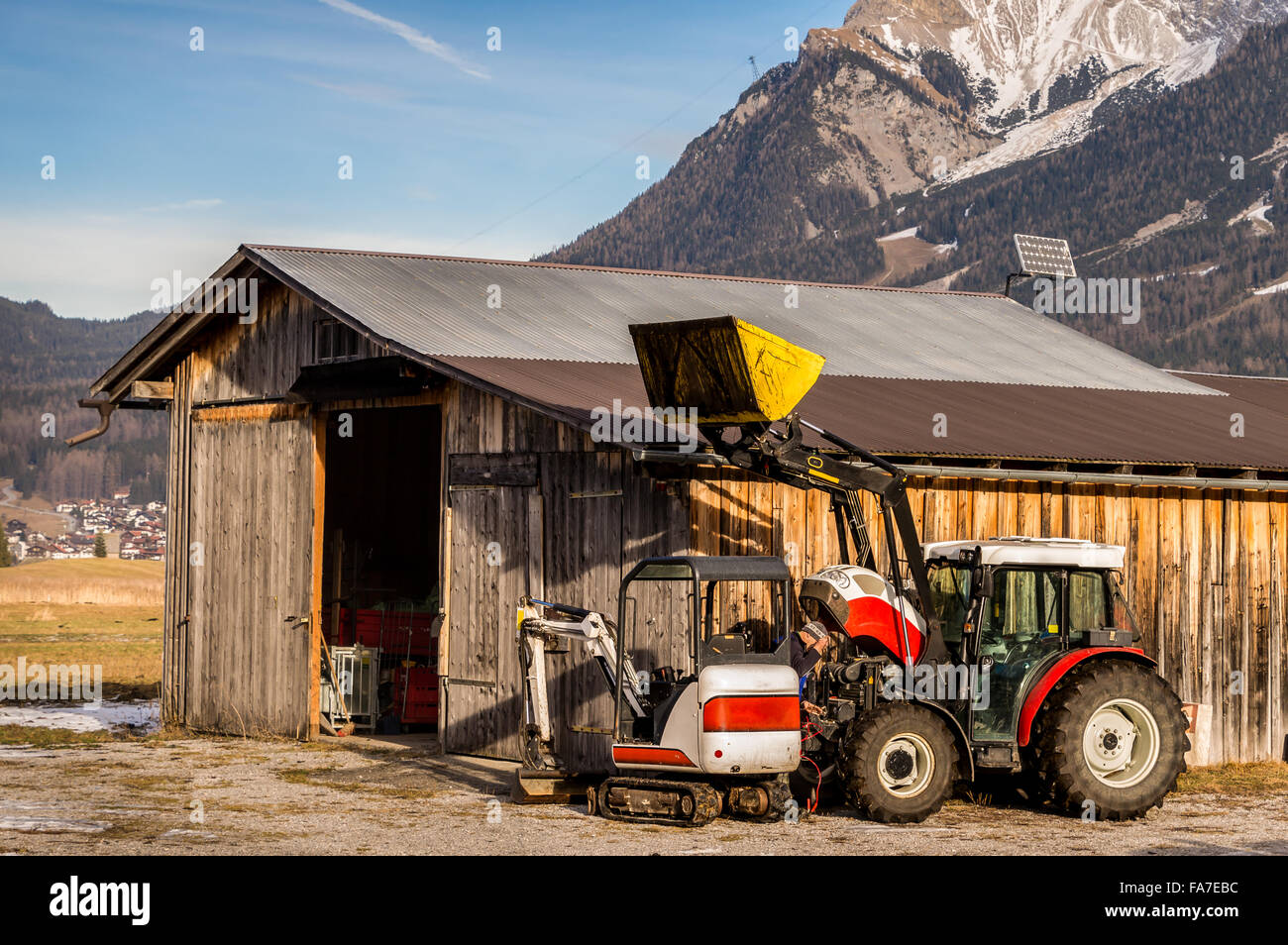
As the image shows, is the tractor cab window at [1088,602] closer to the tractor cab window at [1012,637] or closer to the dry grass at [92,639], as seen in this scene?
the tractor cab window at [1012,637]

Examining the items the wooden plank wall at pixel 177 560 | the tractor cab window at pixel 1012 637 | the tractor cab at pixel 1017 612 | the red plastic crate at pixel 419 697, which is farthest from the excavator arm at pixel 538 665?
the wooden plank wall at pixel 177 560

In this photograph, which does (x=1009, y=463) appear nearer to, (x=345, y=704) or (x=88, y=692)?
(x=345, y=704)

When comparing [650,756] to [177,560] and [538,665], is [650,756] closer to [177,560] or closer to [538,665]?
[538,665]

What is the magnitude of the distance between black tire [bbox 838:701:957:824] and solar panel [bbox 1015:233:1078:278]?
18531 mm

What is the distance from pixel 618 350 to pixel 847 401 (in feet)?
10.5

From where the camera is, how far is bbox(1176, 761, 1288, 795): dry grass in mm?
15227

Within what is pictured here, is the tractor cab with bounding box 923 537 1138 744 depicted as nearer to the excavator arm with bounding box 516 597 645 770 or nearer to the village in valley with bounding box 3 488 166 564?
the excavator arm with bounding box 516 597 645 770

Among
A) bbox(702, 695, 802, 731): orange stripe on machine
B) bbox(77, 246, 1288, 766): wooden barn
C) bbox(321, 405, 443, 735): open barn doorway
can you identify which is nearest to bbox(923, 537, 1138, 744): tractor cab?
bbox(702, 695, 802, 731): orange stripe on machine

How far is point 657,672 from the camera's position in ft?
44.7

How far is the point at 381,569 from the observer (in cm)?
2333

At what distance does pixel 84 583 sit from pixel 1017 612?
58792 millimetres

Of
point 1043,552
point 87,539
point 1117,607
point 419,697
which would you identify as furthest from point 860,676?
point 87,539

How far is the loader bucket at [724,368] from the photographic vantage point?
12406 mm

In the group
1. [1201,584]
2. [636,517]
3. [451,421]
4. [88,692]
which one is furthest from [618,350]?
[88,692]
